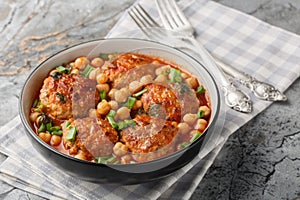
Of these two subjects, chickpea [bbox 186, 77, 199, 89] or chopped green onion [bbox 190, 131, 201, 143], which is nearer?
chopped green onion [bbox 190, 131, 201, 143]

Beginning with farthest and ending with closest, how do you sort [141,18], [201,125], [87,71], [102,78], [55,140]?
1. [141,18]
2. [87,71]
3. [102,78]
4. [201,125]
5. [55,140]

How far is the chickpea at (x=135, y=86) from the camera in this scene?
9.73 feet

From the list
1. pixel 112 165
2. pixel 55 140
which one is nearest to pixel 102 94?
pixel 55 140

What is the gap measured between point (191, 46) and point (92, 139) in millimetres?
1304

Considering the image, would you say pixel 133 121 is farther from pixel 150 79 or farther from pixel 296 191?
pixel 296 191

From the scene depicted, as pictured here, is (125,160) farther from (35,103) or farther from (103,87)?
(35,103)

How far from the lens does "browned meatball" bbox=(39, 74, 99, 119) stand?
280 centimetres

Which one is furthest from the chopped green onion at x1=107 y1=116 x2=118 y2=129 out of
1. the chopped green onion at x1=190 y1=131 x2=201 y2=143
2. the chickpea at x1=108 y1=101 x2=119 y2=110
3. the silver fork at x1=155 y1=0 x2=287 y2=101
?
the silver fork at x1=155 y1=0 x2=287 y2=101

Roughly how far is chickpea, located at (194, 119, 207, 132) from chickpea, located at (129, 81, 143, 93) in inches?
16.7

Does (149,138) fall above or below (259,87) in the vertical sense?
above

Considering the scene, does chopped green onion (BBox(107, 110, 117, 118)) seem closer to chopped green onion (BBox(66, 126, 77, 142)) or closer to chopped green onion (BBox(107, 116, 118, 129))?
chopped green onion (BBox(107, 116, 118, 129))

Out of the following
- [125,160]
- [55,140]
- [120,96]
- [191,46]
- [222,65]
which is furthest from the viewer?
[191,46]

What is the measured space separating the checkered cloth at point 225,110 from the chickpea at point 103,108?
0.41 metres

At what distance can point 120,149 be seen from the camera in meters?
2.59
